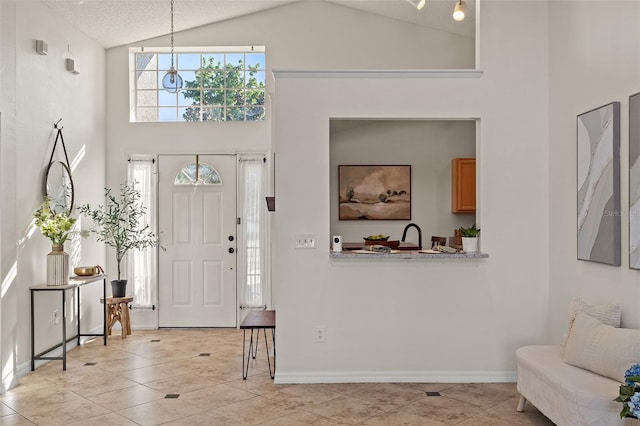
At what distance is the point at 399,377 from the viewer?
468cm

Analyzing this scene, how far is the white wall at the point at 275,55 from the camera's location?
6973 millimetres

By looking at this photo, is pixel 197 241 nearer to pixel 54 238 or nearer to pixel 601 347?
pixel 54 238

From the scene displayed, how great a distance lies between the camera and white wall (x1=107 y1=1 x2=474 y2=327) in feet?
22.9

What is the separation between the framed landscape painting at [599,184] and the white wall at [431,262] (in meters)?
0.68

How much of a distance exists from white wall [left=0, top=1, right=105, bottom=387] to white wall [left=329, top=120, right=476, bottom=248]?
2827 mm

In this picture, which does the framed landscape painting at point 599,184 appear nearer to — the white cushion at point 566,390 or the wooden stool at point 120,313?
the white cushion at point 566,390

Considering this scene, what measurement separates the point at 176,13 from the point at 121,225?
8.52ft

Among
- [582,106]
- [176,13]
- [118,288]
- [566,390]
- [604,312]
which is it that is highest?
[176,13]

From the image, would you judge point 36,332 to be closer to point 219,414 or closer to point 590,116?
point 219,414

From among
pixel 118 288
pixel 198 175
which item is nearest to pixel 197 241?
pixel 198 175

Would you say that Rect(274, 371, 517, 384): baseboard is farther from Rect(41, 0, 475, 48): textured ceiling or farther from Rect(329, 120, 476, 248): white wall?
Rect(41, 0, 475, 48): textured ceiling

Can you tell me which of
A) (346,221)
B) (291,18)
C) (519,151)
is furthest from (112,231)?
(519,151)

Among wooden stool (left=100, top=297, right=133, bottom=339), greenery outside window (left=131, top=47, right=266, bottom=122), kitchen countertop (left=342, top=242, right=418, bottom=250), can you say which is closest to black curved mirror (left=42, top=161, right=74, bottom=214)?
wooden stool (left=100, top=297, right=133, bottom=339)

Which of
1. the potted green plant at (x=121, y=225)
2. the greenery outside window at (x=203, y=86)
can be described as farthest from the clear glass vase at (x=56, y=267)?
the greenery outside window at (x=203, y=86)
